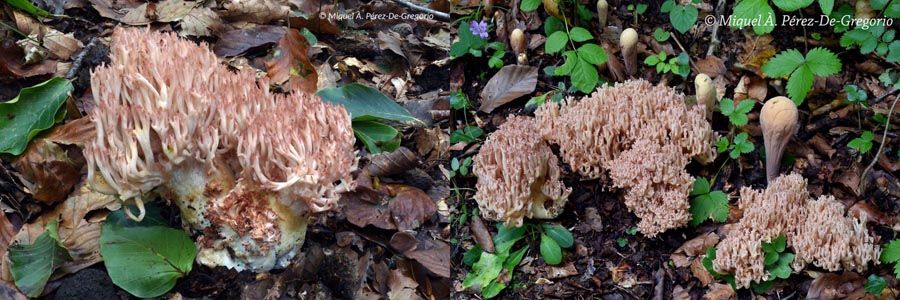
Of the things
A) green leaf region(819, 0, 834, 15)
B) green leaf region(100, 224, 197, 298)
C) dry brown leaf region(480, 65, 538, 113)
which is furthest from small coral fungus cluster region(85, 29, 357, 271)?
green leaf region(819, 0, 834, 15)

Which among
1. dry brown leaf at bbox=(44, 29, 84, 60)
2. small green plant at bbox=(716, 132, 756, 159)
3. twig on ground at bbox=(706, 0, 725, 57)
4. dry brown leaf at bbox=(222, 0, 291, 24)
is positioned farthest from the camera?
dry brown leaf at bbox=(222, 0, 291, 24)

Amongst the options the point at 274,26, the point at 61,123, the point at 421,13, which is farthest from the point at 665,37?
the point at 61,123

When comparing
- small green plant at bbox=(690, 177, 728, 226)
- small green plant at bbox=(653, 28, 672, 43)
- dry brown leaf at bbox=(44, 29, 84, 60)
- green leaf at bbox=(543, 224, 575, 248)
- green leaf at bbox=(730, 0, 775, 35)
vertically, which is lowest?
green leaf at bbox=(543, 224, 575, 248)

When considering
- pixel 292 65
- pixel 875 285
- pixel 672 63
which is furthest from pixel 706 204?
pixel 292 65

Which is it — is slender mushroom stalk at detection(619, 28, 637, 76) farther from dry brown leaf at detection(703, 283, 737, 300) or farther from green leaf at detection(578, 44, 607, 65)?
dry brown leaf at detection(703, 283, 737, 300)

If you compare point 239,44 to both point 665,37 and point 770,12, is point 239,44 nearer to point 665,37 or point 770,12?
point 665,37

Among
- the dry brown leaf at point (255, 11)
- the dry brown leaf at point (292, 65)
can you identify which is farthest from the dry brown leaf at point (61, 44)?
the dry brown leaf at point (292, 65)
